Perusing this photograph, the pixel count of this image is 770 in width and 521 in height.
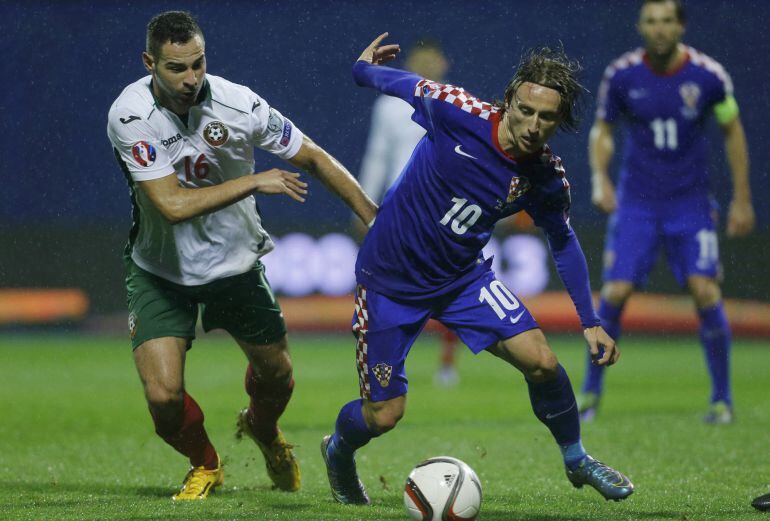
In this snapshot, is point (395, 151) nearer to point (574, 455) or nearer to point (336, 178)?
point (336, 178)

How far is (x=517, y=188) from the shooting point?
471cm

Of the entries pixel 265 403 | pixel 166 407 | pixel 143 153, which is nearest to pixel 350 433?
pixel 265 403

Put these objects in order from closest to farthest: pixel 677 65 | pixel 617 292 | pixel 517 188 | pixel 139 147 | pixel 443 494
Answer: pixel 443 494 < pixel 517 188 < pixel 139 147 < pixel 617 292 < pixel 677 65

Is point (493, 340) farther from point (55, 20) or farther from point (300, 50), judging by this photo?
point (55, 20)

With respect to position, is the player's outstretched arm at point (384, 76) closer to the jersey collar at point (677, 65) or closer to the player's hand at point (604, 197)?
the player's hand at point (604, 197)

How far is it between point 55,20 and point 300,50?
304 cm

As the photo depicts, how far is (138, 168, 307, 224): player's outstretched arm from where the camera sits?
4637 millimetres

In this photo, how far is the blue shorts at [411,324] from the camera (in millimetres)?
4836

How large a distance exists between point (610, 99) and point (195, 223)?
391cm

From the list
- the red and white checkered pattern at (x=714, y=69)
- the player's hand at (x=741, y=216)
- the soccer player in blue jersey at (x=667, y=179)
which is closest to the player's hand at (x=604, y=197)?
the soccer player in blue jersey at (x=667, y=179)

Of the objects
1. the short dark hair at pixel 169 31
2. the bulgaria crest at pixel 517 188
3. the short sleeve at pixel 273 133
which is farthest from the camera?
the short sleeve at pixel 273 133

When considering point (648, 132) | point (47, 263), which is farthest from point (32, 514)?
point (47, 263)

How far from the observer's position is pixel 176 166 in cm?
505

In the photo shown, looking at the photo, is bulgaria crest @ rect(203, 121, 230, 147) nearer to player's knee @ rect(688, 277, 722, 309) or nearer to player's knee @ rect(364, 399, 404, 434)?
player's knee @ rect(364, 399, 404, 434)
